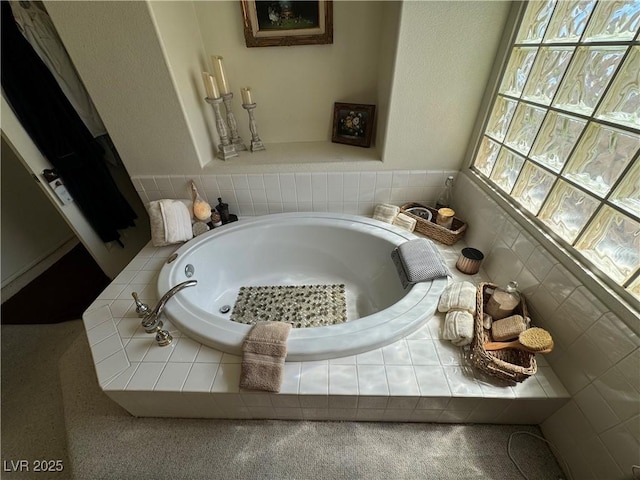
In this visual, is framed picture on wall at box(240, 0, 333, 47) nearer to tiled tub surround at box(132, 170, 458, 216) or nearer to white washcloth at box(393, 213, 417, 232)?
tiled tub surround at box(132, 170, 458, 216)

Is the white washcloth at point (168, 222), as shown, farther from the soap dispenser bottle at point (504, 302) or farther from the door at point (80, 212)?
the soap dispenser bottle at point (504, 302)

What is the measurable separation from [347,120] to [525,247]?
124 centimetres

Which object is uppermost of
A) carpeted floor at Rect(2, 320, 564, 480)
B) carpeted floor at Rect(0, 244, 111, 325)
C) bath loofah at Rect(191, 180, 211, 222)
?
bath loofah at Rect(191, 180, 211, 222)

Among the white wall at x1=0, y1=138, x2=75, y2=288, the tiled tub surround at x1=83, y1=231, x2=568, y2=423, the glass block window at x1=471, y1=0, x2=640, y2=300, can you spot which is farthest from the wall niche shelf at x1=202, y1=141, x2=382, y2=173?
the white wall at x1=0, y1=138, x2=75, y2=288

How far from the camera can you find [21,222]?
1948 mm

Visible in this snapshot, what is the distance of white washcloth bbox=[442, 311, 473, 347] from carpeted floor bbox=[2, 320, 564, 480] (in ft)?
1.21

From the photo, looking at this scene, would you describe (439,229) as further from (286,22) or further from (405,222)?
(286,22)

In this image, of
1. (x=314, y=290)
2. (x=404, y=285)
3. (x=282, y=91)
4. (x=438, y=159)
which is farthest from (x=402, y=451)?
(x=282, y=91)

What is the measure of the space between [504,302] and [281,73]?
1697 mm

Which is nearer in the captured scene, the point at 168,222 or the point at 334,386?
the point at 334,386

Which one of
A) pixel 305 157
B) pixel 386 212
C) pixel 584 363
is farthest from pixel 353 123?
pixel 584 363

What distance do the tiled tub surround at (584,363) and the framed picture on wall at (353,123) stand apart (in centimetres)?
97

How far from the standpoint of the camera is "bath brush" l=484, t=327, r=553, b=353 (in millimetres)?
834

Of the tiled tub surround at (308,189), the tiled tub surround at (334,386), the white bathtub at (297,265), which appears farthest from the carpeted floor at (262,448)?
the tiled tub surround at (308,189)
